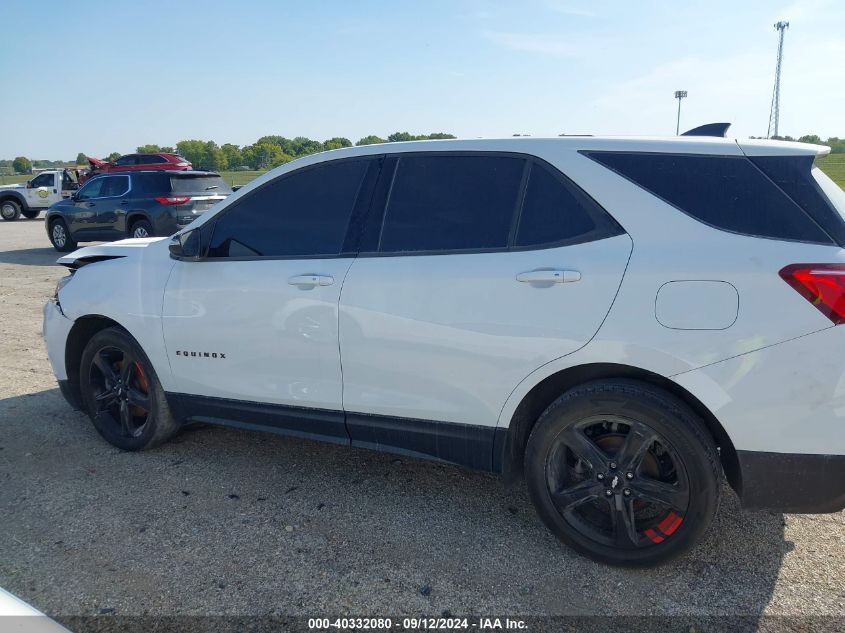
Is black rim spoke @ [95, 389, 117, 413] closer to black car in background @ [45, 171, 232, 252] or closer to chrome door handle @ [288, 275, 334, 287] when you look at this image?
chrome door handle @ [288, 275, 334, 287]

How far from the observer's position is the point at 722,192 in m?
2.69

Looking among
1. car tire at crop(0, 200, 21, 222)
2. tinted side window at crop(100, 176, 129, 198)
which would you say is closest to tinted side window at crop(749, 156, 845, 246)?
tinted side window at crop(100, 176, 129, 198)

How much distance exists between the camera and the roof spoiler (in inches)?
127

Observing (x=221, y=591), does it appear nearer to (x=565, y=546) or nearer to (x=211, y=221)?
(x=565, y=546)

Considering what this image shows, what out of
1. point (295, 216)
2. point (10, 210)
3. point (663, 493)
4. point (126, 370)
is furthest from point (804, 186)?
point (10, 210)

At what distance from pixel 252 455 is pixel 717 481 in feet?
8.71

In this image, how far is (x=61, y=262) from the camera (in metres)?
4.44

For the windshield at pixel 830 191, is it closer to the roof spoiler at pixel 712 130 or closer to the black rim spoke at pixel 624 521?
the roof spoiler at pixel 712 130

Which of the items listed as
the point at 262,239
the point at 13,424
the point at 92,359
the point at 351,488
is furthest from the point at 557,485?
the point at 13,424

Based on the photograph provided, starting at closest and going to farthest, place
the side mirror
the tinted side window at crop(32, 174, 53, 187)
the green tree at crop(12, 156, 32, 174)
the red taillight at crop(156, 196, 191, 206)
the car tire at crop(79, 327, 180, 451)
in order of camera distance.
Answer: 1. the side mirror
2. the car tire at crop(79, 327, 180, 451)
3. the red taillight at crop(156, 196, 191, 206)
4. the tinted side window at crop(32, 174, 53, 187)
5. the green tree at crop(12, 156, 32, 174)

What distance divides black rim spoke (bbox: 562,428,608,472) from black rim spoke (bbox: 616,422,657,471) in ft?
0.23

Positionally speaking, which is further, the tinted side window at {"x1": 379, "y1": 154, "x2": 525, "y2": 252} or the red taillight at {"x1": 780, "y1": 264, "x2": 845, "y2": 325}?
the tinted side window at {"x1": 379, "y1": 154, "x2": 525, "y2": 252}

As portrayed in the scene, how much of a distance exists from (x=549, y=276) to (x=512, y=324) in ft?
0.84

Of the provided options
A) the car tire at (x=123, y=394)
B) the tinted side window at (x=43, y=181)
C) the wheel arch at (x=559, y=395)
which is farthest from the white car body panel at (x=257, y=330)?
the tinted side window at (x=43, y=181)
